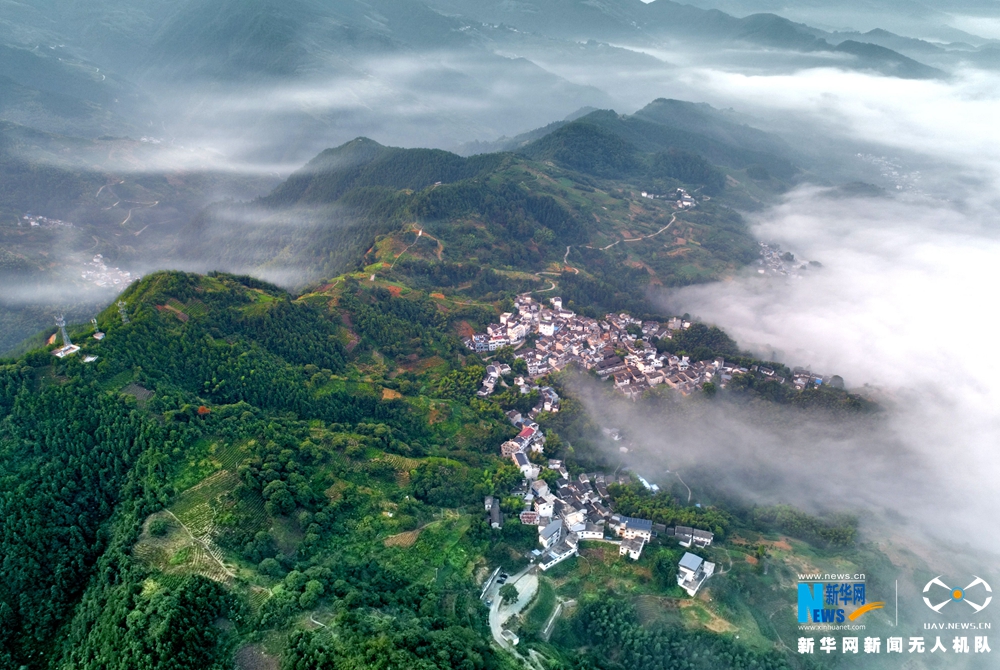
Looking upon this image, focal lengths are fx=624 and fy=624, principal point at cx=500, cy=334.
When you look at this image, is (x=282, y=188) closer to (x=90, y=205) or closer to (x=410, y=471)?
(x=90, y=205)

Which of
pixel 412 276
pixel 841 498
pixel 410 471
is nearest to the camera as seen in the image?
pixel 410 471

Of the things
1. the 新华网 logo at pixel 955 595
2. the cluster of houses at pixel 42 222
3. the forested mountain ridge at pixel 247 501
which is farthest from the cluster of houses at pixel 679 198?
the cluster of houses at pixel 42 222

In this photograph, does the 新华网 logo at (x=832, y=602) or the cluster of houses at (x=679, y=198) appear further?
the cluster of houses at (x=679, y=198)

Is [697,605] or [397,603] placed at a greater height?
[397,603]

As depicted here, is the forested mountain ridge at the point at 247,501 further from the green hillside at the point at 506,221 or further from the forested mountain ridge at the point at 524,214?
the forested mountain ridge at the point at 524,214

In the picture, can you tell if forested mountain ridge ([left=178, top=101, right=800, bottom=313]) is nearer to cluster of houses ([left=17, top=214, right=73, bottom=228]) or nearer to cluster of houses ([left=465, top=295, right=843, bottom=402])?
cluster of houses ([left=465, top=295, right=843, bottom=402])

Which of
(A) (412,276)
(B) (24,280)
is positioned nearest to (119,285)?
(B) (24,280)

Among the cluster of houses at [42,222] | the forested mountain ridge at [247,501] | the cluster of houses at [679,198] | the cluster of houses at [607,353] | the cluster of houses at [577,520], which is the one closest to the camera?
the forested mountain ridge at [247,501]
